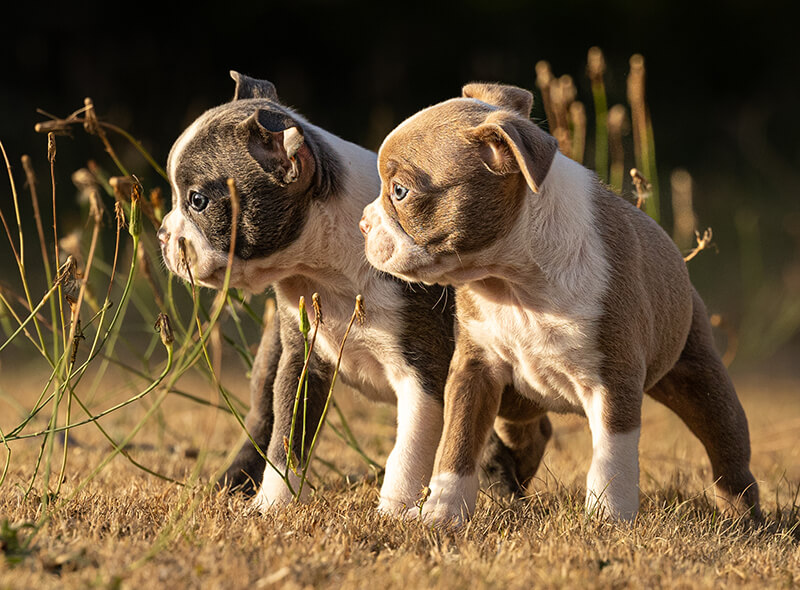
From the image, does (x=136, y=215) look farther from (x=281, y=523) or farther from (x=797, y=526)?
(x=797, y=526)

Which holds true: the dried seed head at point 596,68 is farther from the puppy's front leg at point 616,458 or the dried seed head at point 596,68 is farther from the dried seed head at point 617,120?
the puppy's front leg at point 616,458

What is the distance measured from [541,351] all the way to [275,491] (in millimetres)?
1086

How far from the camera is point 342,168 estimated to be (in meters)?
3.73

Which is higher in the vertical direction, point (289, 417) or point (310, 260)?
point (310, 260)

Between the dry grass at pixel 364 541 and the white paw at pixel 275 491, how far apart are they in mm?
95

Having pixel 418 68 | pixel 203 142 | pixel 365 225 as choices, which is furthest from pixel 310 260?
pixel 418 68

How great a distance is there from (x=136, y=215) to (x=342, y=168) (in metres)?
0.83

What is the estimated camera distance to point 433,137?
10.9 feet

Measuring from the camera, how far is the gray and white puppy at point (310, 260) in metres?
3.54

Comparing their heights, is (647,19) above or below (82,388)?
above

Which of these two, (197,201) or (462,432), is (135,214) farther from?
(462,432)

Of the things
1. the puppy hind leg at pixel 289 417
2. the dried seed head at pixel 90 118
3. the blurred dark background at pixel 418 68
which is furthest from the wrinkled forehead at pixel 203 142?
the blurred dark background at pixel 418 68

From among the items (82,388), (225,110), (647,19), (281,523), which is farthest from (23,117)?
(281,523)

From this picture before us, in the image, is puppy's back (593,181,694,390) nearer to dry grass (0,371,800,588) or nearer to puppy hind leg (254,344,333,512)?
dry grass (0,371,800,588)
